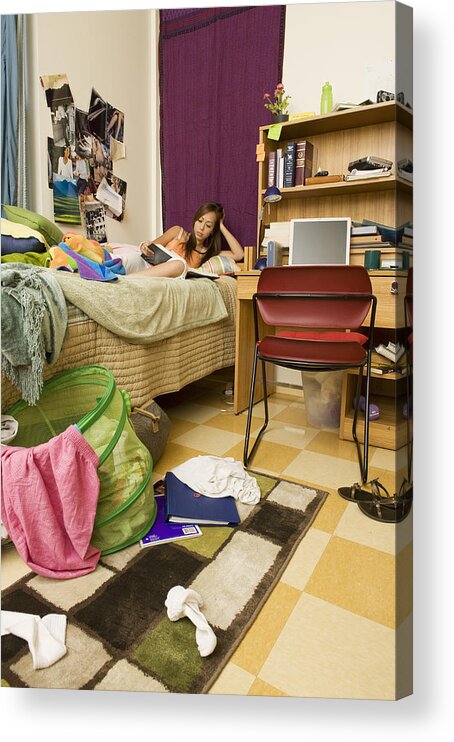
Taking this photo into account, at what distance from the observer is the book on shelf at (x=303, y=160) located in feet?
6.07

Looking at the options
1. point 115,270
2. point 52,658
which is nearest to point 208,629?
point 52,658

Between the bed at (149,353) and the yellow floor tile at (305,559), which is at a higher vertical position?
the bed at (149,353)

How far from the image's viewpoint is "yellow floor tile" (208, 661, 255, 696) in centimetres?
59

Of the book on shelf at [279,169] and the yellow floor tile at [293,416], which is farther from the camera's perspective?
the book on shelf at [279,169]

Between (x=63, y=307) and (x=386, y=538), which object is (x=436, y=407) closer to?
(x=386, y=538)

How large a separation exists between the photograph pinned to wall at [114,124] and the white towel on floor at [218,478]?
149cm

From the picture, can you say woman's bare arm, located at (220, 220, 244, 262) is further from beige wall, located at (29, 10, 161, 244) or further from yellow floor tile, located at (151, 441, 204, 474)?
yellow floor tile, located at (151, 441, 204, 474)

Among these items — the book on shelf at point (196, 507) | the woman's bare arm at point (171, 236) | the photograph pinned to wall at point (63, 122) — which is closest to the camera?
the book on shelf at point (196, 507)

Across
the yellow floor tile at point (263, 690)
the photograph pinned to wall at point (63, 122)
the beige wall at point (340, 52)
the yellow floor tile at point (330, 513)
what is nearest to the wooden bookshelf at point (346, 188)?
the beige wall at point (340, 52)

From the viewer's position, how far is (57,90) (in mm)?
1525

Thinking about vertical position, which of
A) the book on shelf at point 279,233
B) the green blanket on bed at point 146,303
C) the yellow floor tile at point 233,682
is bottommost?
the yellow floor tile at point 233,682

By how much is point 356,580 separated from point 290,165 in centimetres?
177

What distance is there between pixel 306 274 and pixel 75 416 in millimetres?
810

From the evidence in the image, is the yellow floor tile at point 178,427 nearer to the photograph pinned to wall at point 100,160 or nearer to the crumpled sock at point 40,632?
the crumpled sock at point 40,632
